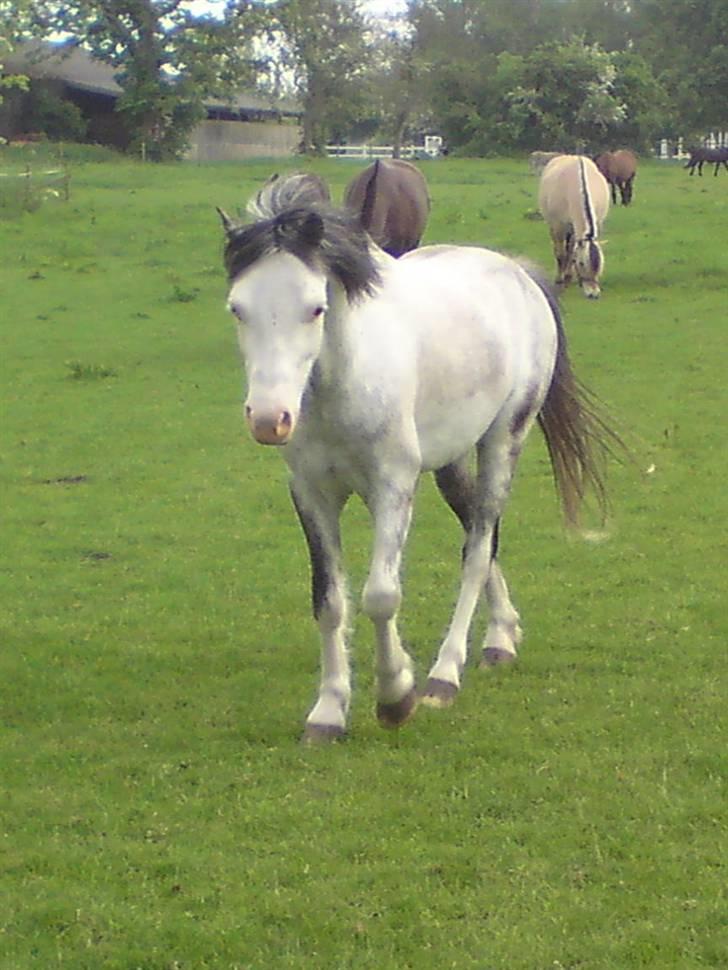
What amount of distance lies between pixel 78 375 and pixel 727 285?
8646 millimetres

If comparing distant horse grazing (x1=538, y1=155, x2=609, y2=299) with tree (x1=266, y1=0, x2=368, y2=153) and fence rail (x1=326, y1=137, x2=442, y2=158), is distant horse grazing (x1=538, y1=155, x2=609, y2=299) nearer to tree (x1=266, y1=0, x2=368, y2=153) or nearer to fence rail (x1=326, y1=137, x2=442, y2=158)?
fence rail (x1=326, y1=137, x2=442, y2=158)

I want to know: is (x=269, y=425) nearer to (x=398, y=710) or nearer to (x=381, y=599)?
(x=381, y=599)

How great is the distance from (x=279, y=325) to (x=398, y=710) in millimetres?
1530

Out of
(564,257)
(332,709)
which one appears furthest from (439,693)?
(564,257)

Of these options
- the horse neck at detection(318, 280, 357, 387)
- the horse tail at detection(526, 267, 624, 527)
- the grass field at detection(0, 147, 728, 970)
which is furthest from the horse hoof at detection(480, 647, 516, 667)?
the horse neck at detection(318, 280, 357, 387)

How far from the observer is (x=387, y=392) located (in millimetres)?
4770

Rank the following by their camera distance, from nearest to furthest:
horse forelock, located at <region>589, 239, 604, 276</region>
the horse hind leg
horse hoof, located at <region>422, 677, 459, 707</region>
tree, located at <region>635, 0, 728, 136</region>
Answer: horse hoof, located at <region>422, 677, 459, 707</region>
the horse hind leg
horse forelock, located at <region>589, 239, 604, 276</region>
tree, located at <region>635, 0, 728, 136</region>

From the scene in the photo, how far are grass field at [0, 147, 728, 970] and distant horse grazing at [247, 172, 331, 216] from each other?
5.91ft

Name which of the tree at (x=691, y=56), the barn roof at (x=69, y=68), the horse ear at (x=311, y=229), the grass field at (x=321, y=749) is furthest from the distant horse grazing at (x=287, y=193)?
the tree at (x=691, y=56)

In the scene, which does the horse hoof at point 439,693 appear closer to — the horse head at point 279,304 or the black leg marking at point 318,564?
the black leg marking at point 318,564

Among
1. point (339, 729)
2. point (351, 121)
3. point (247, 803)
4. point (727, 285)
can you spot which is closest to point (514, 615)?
point (339, 729)

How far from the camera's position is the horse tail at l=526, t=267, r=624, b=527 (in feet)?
20.6

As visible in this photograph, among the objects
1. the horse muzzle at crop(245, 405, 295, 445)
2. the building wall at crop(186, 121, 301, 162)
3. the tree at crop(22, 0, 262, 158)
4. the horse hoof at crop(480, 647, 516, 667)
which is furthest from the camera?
the building wall at crop(186, 121, 301, 162)

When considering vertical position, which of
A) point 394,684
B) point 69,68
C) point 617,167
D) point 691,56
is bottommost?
point 394,684
